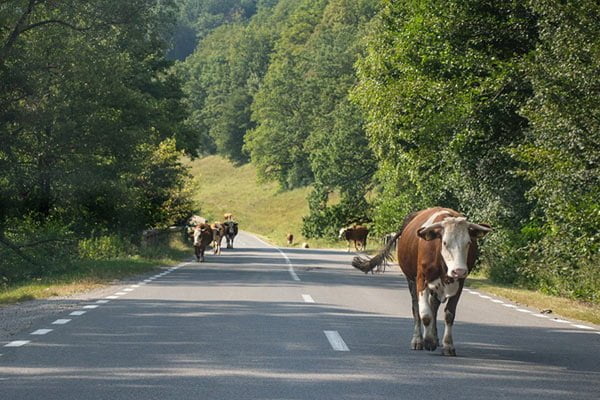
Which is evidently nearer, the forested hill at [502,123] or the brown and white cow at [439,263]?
the brown and white cow at [439,263]

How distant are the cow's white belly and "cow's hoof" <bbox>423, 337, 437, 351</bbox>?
560mm

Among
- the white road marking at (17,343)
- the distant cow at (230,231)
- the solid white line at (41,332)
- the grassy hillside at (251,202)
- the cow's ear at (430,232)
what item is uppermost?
the grassy hillside at (251,202)

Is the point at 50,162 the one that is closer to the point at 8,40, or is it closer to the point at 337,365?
the point at 8,40

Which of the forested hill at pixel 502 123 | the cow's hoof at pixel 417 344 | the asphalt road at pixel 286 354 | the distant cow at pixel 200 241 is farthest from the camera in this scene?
the distant cow at pixel 200 241

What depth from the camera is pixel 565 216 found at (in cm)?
1903

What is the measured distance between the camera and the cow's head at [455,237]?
11.9 m

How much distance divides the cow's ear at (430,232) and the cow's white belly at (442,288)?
0.55m

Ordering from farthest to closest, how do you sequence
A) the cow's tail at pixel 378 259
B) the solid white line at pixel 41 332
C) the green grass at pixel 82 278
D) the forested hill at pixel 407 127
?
1. the green grass at pixel 82 278
2. the forested hill at pixel 407 127
3. the cow's tail at pixel 378 259
4. the solid white line at pixel 41 332

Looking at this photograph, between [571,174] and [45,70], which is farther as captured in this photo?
[45,70]

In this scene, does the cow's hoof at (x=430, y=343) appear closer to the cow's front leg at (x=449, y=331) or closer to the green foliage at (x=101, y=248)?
the cow's front leg at (x=449, y=331)

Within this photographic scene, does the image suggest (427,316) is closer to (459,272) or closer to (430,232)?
(459,272)

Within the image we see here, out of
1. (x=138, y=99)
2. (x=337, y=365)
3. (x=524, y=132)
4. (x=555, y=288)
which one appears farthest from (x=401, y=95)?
(x=337, y=365)

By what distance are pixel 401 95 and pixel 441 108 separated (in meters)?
1.66

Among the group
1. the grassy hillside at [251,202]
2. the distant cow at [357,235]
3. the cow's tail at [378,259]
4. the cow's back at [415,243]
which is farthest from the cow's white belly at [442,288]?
the grassy hillside at [251,202]
